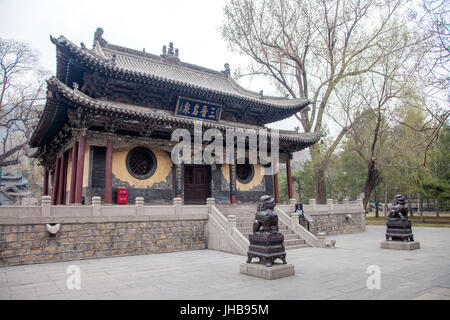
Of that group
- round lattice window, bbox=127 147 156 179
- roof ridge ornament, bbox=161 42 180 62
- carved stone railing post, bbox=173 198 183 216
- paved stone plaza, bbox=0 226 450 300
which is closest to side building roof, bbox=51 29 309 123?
roof ridge ornament, bbox=161 42 180 62

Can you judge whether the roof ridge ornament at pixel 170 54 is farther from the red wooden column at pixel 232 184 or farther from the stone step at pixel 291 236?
the stone step at pixel 291 236

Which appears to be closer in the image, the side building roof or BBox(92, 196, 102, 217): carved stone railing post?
BBox(92, 196, 102, 217): carved stone railing post

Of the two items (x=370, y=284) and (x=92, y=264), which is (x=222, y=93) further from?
(x=370, y=284)

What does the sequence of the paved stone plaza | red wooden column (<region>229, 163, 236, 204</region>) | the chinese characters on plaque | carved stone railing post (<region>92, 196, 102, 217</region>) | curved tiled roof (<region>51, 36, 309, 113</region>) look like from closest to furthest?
the paved stone plaza, carved stone railing post (<region>92, 196, 102, 217</region>), curved tiled roof (<region>51, 36, 309, 113</region>), the chinese characters on plaque, red wooden column (<region>229, 163, 236, 204</region>)

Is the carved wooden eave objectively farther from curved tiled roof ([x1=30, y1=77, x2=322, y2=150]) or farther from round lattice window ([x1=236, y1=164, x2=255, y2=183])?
round lattice window ([x1=236, y1=164, x2=255, y2=183])

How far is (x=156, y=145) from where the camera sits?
11.7 meters

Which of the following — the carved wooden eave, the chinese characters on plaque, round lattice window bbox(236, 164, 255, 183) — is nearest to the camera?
the carved wooden eave

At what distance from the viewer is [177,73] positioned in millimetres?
15414

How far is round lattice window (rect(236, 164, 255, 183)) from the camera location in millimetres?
14232

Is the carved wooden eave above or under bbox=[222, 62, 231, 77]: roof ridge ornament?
under

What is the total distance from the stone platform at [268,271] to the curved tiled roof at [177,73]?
8118 mm

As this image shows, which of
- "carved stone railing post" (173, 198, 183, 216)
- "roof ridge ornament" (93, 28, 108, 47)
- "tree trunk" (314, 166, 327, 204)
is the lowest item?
"carved stone railing post" (173, 198, 183, 216)

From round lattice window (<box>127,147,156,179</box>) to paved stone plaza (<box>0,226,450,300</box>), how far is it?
4.32 meters

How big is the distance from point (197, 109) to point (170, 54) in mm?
4834
